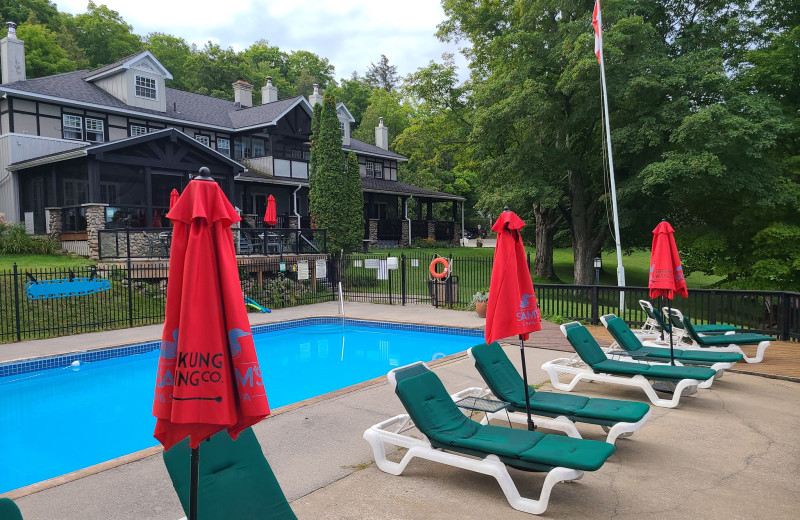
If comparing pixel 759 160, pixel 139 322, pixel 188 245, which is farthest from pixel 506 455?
pixel 759 160

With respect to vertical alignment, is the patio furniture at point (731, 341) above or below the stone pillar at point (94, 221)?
below

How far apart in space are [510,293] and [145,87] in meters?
26.7

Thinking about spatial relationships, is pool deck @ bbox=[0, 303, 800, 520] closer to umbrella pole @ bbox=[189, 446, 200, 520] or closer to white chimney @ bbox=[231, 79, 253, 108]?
umbrella pole @ bbox=[189, 446, 200, 520]

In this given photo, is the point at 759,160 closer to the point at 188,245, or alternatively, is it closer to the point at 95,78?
the point at 188,245

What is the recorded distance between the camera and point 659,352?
8.77m

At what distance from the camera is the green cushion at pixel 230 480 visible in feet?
11.1

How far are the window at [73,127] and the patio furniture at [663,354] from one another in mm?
24349

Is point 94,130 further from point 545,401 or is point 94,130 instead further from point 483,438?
point 483,438

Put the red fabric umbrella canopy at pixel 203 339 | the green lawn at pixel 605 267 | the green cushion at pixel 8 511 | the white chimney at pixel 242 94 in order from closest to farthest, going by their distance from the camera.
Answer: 1. the green cushion at pixel 8 511
2. the red fabric umbrella canopy at pixel 203 339
3. the green lawn at pixel 605 267
4. the white chimney at pixel 242 94

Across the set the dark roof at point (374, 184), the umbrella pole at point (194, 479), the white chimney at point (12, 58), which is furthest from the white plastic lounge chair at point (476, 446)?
the white chimney at point (12, 58)

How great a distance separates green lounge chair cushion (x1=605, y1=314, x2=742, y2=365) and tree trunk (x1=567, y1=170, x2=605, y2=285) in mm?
15696

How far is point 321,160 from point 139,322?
12029mm

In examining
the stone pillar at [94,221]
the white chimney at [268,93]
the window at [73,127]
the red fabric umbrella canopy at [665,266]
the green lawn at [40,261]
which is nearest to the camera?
the red fabric umbrella canopy at [665,266]

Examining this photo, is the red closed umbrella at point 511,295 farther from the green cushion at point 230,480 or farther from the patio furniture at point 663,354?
the patio furniture at point 663,354
